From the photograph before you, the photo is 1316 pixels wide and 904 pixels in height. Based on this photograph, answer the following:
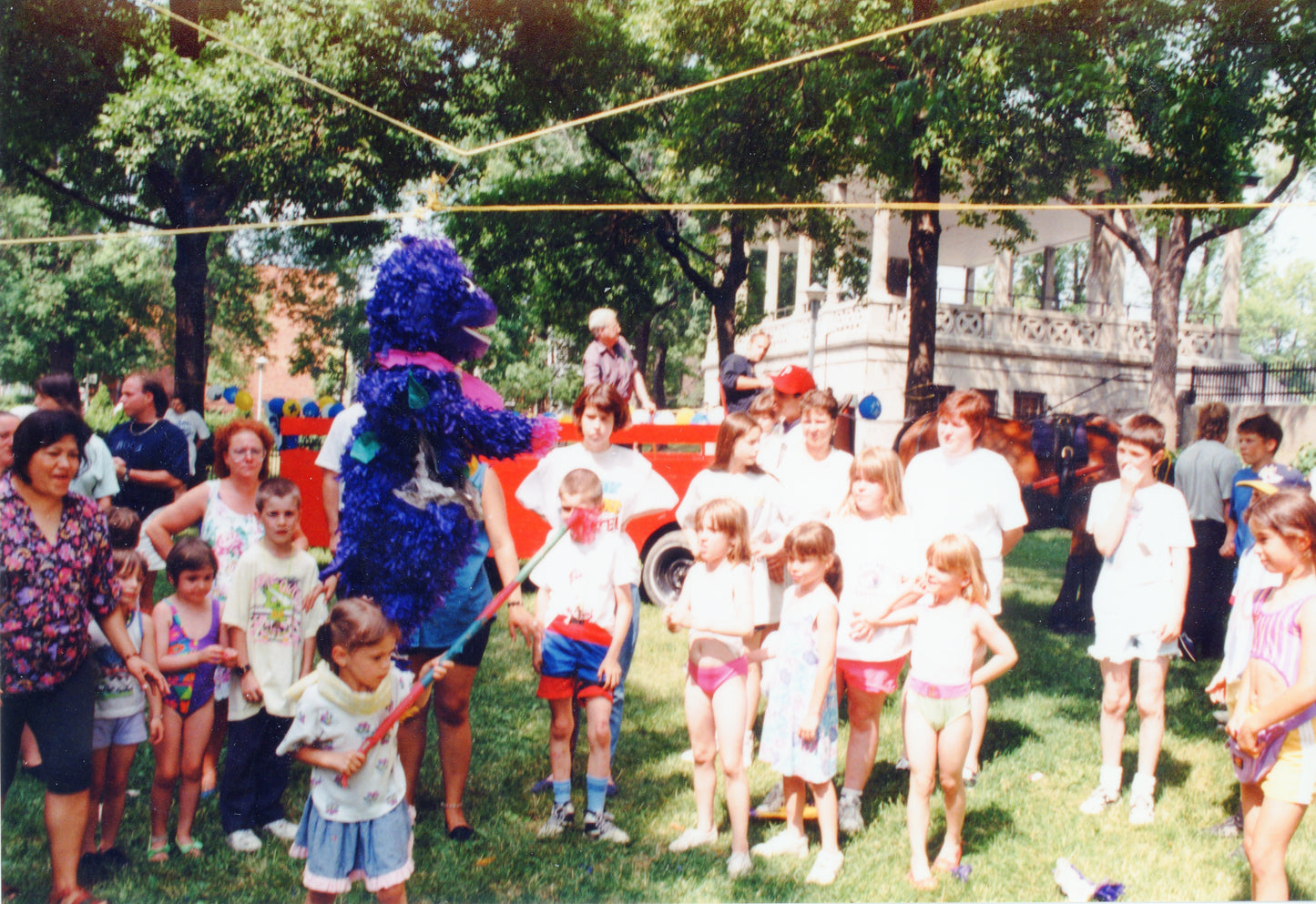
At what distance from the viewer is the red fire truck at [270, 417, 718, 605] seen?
6.85 m

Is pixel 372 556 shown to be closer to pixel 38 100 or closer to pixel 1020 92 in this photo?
pixel 1020 92

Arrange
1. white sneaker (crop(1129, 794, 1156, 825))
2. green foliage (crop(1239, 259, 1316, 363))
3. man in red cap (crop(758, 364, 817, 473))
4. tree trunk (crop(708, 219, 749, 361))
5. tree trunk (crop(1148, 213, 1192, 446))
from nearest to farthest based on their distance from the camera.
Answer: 1. white sneaker (crop(1129, 794, 1156, 825))
2. man in red cap (crop(758, 364, 817, 473))
3. tree trunk (crop(1148, 213, 1192, 446))
4. tree trunk (crop(708, 219, 749, 361))
5. green foliage (crop(1239, 259, 1316, 363))

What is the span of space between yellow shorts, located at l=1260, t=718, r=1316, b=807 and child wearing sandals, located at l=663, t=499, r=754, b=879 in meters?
1.59

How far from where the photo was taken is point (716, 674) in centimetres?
342

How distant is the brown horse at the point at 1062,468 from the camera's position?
23.1 ft

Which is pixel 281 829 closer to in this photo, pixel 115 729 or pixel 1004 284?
pixel 115 729

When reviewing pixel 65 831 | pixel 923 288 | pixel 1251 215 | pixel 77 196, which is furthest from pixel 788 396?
pixel 77 196

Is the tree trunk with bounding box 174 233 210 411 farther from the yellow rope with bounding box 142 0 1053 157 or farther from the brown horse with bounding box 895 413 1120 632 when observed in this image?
the brown horse with bounding box 895 413 1120 632

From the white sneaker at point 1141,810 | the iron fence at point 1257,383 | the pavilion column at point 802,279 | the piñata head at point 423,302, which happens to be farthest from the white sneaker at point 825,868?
the pavilion column at point 802,279

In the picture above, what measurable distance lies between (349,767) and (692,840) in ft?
4.89

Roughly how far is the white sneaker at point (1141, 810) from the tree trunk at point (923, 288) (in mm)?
5608

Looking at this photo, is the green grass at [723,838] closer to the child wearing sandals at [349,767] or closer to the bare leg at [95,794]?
the bare leg at [95,794]

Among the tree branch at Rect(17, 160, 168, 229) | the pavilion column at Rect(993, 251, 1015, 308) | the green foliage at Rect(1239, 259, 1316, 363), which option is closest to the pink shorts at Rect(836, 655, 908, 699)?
the tree branch at Rect(17, 160, 168, 229)

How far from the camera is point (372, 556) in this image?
3.07m
